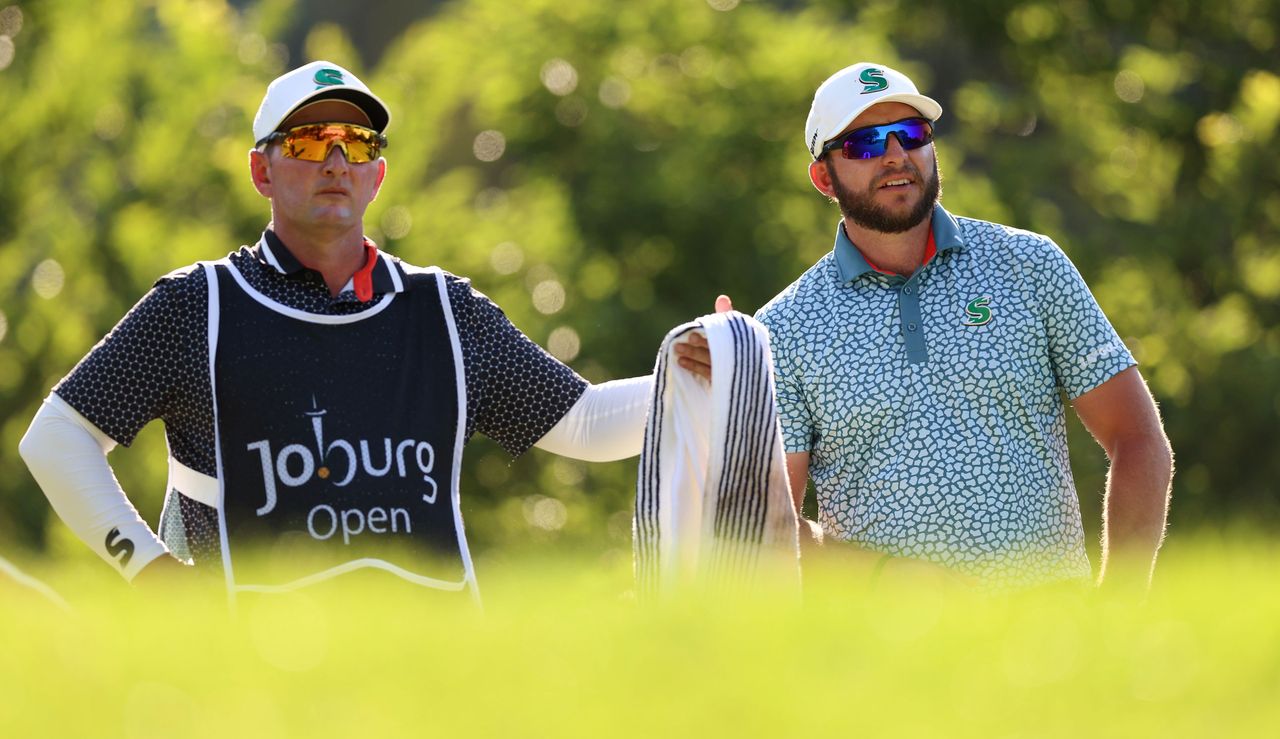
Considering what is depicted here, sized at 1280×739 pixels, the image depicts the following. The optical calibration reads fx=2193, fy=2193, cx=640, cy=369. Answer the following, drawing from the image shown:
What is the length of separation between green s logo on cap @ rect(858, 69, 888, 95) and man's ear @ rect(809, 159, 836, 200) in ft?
0.91

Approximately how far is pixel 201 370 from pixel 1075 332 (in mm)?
2360

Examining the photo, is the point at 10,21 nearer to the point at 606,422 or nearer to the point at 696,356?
the point at 606,422

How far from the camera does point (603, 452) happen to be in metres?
5.83

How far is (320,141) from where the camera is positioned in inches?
224

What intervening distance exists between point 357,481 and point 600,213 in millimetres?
25044

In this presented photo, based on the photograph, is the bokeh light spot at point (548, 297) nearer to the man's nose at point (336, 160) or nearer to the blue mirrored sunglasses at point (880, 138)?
the blue mirrored sunglasses at point (880, 138)

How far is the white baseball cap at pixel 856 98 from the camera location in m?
6.27

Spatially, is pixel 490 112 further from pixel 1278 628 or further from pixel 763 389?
pixel 1278 628

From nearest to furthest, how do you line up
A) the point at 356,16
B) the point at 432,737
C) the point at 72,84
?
the point at 432,737, the point at 72,84, the point at 356,16

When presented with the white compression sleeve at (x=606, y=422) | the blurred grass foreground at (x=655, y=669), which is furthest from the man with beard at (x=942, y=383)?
the blurred grass foreground at (x=655, y=669)

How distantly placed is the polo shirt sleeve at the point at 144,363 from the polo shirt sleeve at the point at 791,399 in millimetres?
1609

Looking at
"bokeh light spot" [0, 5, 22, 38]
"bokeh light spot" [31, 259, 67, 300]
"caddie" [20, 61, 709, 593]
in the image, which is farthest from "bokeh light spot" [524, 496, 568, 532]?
"caddie" [20, 61, 709, 593]

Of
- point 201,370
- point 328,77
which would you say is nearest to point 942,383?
point 328,77

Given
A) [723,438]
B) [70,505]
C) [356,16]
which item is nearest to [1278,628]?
[723,438]
